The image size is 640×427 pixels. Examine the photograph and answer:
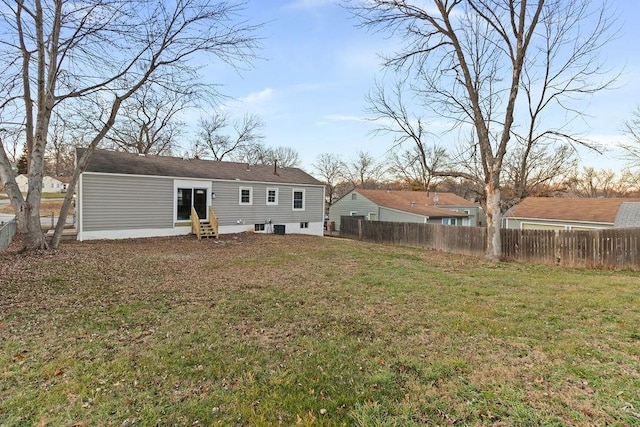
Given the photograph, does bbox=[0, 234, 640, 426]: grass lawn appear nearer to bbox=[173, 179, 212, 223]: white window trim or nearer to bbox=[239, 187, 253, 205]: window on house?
bbox=[173, 179, 212, 223]: white window trim

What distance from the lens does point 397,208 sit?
86.1ft

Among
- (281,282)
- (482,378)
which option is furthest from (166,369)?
(281,282)

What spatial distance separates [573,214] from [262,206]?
17586 millimetres

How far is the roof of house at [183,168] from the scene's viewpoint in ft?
47.1

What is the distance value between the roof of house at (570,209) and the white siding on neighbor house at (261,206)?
1245cm

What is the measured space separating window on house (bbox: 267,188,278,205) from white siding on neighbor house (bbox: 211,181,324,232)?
0.14 metres

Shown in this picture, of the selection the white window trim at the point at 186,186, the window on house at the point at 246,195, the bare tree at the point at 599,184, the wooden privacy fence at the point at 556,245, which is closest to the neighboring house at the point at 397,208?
the wooden privacy fence at the point at 556,245

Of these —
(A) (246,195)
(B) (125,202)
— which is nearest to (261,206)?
(A) (246,195)

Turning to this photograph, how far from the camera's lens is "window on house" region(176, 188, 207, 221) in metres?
Answer: 16.1

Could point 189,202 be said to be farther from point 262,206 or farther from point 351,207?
point 351,207

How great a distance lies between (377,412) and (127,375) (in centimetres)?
249

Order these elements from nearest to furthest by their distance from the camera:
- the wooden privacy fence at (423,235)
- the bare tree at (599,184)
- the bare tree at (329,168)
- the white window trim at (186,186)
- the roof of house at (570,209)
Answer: the wooden privacy fence at (423,235)
the white window trim at (186,186)
the roof of house at (570,209)
the bare tree at (599,184)
the bare tree at (329,168)

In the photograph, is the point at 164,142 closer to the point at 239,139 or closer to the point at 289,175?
the point at 239,139

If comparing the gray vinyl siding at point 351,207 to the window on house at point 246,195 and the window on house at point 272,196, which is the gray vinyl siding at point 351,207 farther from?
the window on house at point 246,195
